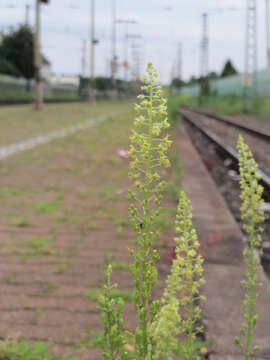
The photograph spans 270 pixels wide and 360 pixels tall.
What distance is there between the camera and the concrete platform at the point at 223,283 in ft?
9.30

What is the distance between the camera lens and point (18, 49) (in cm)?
8075

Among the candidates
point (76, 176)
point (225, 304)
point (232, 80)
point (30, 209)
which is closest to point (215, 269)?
point (225, 304)

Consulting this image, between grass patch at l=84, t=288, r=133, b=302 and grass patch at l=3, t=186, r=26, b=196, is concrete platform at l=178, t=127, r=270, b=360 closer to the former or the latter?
grass patch at l=84, t=288, r=133, b=302

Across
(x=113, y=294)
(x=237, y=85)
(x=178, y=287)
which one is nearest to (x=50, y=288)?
(x=113, y=294)

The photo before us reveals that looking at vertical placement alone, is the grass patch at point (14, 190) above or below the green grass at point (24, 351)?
above

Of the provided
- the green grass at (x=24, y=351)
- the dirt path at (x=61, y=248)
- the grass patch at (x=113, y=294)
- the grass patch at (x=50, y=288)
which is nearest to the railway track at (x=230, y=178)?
the dirt path at (x=61, y=248)

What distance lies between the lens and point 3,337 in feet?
9.72

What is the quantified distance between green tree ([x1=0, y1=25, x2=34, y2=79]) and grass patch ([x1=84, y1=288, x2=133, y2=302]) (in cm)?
7828

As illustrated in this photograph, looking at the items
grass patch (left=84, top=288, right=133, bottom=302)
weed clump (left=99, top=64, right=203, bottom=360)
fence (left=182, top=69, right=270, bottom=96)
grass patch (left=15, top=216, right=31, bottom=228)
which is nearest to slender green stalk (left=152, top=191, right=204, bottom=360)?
weed clump (left=99, top=64, right=203, bottom=360)

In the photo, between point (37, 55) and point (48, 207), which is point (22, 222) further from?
point (37, 55)

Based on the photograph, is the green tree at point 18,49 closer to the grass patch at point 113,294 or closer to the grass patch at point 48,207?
the grass patch at point 48,207

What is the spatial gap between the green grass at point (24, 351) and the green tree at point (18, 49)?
79120 mm

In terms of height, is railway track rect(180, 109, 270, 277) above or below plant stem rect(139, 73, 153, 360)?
below

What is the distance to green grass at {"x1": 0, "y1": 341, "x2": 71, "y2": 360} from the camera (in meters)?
2.62
